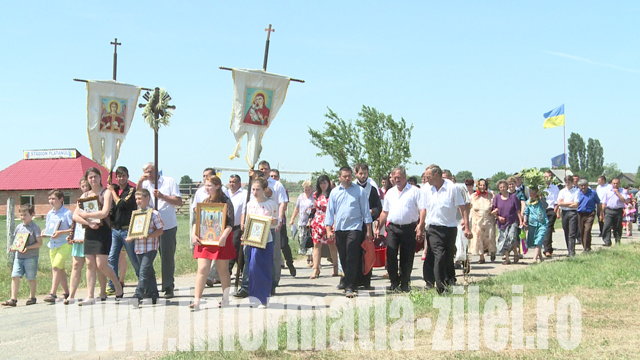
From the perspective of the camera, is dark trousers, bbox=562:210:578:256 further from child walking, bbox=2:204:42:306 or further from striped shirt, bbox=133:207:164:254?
child walking, bbox=2:204:42:306

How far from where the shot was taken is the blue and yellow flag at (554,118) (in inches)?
1113

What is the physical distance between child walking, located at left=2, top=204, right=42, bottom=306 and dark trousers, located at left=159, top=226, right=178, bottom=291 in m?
2.04

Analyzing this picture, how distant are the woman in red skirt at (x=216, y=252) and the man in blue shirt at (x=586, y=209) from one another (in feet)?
30.8

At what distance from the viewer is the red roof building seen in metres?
54.7

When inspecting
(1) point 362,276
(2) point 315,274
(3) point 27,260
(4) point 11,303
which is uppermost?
(3) point 27,260

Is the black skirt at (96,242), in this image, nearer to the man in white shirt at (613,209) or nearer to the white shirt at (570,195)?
the white shirt at (570,195)

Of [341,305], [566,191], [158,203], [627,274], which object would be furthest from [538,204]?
[158,203]

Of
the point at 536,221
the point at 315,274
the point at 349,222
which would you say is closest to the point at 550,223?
the point at 536,221

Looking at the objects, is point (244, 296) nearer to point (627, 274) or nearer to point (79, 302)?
point (79, 302)

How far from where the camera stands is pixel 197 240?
28.7 feet

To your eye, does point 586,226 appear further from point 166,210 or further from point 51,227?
point 51,227

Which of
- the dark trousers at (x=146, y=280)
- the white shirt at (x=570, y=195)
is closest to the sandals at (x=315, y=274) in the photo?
the dark trousers at (x=146, y=280)

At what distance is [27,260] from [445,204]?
6456 mm

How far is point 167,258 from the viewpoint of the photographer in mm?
9969
